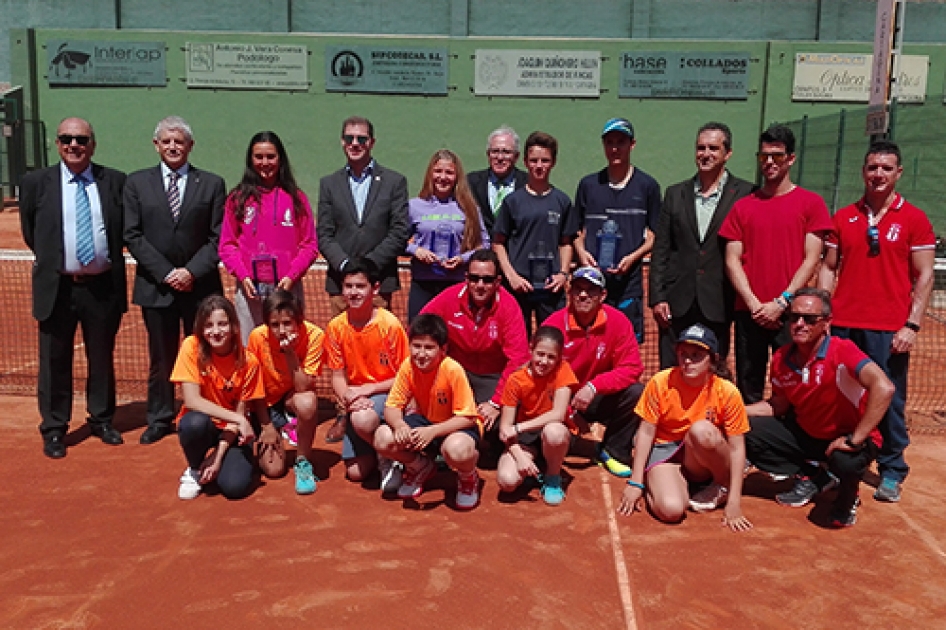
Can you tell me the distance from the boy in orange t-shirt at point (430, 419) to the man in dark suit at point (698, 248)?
5.50 feet

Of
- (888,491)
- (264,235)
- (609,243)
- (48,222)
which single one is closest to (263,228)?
(264,235)

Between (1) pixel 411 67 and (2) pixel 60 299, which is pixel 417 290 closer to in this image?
(2) pixel 60 299

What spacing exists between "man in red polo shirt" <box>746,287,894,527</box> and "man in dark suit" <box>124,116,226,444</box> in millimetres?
4015

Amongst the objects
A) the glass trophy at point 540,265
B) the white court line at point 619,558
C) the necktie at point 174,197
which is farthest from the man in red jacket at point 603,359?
the necktie at point 174,197

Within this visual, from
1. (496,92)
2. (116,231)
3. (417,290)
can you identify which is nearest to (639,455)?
(417,290)

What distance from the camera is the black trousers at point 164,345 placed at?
6.17 meters

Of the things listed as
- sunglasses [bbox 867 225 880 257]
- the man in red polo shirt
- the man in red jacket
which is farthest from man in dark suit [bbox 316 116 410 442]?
sunglasses [bbox 867 225 880 257]

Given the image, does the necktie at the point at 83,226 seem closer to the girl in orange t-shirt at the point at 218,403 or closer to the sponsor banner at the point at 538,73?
the girl in orange t-shirt at the point at 218,403

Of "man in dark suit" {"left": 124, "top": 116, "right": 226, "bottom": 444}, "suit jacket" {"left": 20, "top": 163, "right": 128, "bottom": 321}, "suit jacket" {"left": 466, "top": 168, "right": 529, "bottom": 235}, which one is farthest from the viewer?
"suit jacket" {"left": 466, "top": 168, "right": 529, "bottom": 235}

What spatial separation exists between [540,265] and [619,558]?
2.46 meters

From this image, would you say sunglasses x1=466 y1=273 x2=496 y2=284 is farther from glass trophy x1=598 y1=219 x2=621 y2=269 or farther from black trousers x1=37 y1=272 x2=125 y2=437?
black trousers x1=37 y1=272 x2=125 y2=437

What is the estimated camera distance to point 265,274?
6035 millimetres

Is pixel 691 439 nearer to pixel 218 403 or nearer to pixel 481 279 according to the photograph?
pixel 481 279

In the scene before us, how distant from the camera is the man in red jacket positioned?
5551 mm
